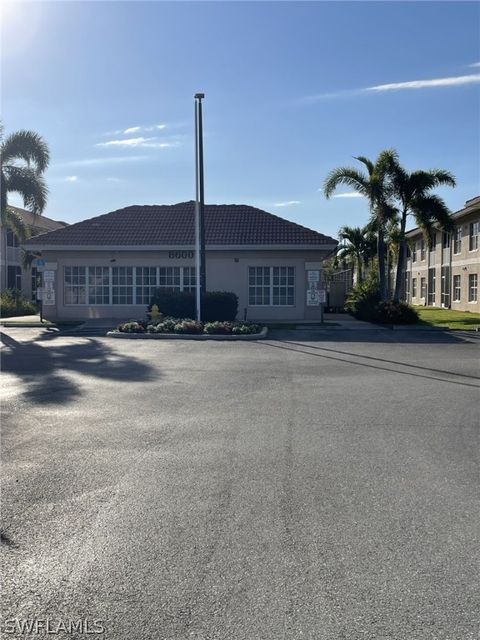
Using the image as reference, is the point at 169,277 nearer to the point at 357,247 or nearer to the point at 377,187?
the point at 377,187

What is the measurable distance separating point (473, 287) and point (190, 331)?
23.1 m

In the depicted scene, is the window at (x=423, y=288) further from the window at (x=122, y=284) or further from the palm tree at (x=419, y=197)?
the window at (x=122, y=284)

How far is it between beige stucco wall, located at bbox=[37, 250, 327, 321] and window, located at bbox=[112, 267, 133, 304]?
277 mm

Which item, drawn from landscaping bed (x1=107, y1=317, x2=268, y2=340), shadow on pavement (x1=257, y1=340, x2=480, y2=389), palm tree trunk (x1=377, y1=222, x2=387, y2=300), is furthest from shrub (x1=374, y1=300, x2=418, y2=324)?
shadow on pavement (x1=257, y1=340, x2=480, y2=389)

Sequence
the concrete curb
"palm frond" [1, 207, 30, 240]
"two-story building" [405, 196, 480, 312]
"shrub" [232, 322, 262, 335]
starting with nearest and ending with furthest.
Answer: the concrete curb < "shrub" [232, 322, 262, 335] < "palm frond" [1, 207, 30, 240] < "two-story building" [405, 196, 480, 312]

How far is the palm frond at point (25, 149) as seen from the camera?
27.7m

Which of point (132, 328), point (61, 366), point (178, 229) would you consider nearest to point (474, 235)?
point (178, 229)

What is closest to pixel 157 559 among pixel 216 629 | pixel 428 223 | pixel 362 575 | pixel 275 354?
pixel 216 629

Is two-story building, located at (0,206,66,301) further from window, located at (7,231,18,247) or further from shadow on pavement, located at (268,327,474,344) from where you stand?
shadow on pavement, located at (268,327,474,344)

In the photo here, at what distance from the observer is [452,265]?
142ft

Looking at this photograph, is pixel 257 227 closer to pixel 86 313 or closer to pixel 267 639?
pixel 86 313

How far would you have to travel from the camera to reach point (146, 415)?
9.20 m

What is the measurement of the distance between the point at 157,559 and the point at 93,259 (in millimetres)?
27254

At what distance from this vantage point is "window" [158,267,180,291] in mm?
30594
